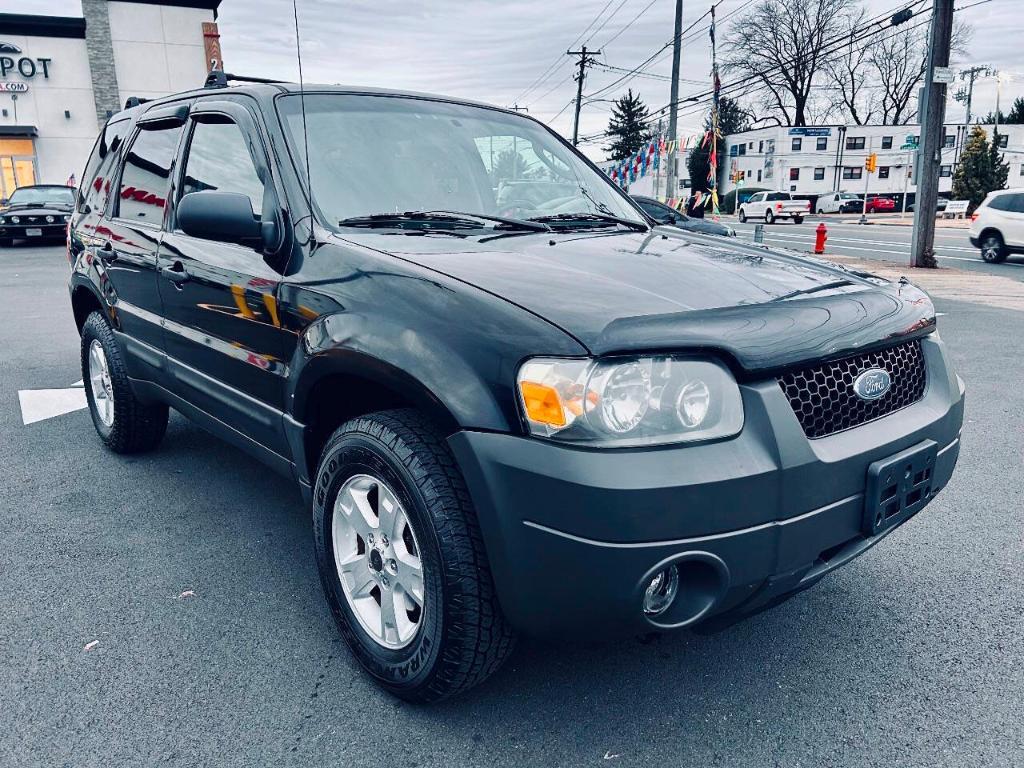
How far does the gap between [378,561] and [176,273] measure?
5.43ft

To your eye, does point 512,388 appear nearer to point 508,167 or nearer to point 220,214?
point 220,214

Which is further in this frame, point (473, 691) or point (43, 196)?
point (43, 196)

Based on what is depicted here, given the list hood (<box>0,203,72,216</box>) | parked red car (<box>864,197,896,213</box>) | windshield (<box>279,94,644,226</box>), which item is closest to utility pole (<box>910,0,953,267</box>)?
windshield (<box>279,94,644,226</box>)

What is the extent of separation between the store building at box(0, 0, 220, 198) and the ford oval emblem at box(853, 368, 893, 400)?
32.6 m

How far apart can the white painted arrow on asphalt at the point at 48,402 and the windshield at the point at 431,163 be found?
343cm

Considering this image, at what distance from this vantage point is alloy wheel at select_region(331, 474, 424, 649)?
2.24 meters

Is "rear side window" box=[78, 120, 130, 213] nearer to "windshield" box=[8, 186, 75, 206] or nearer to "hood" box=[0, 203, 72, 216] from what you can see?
"hood" box=[0, 203, 72, 216]

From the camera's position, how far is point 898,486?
2160 mm

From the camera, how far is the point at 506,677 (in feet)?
8.09

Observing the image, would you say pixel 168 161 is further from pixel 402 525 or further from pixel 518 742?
pixel 518 742

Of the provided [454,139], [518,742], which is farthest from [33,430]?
[518,742]

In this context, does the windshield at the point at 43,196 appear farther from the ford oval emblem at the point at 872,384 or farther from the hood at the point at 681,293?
the ford oval emblem at the point at 872,384

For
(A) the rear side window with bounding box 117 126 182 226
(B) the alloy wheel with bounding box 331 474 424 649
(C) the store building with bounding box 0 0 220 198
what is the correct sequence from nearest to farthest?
(B) the alloy wheel with bounding box 331 474 424 649 → (A) the rear side window with bounding box 117 126 182 226 → (C) the store building with bounding box 0 0 220 198

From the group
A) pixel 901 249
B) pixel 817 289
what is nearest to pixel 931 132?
pixel 901 249
